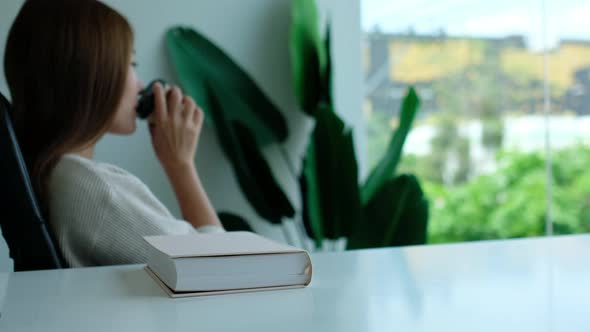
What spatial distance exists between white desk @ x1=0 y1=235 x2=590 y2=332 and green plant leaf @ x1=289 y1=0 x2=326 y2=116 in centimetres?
131

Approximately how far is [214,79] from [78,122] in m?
1.04

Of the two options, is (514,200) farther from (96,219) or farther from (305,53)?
(96,219)

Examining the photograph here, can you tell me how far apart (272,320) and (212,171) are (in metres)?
1.68

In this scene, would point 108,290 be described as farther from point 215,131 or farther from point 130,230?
point 215,131

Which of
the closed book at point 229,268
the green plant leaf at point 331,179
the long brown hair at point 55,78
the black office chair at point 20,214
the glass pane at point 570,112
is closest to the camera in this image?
the closed book at point 229,268

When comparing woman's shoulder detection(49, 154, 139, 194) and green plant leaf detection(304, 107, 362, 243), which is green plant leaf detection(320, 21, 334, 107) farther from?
Answer: woman's shoulder detection(49, 154, 139, 194)

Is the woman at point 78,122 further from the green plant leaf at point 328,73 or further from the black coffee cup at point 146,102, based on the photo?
the green plant leaf at point 328,73

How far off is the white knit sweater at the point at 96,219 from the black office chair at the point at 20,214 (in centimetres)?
6

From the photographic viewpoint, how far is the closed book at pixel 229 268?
0.59 m

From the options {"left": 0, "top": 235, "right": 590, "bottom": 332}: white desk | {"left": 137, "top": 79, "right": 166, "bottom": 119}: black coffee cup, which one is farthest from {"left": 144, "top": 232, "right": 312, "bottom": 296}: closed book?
{"left": 137, "top": 79, "right": 166, "bottom": 119}: black coffee cup

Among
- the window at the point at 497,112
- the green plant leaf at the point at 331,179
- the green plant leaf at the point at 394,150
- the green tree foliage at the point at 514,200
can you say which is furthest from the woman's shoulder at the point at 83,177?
the green tree foliage at the point at 514,200

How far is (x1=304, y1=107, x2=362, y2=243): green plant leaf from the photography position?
1852 millimetres

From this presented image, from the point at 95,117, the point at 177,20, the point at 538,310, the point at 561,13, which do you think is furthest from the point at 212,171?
the point at 561,13

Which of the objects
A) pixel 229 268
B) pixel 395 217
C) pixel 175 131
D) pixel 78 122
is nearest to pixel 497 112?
pixel 395 217
